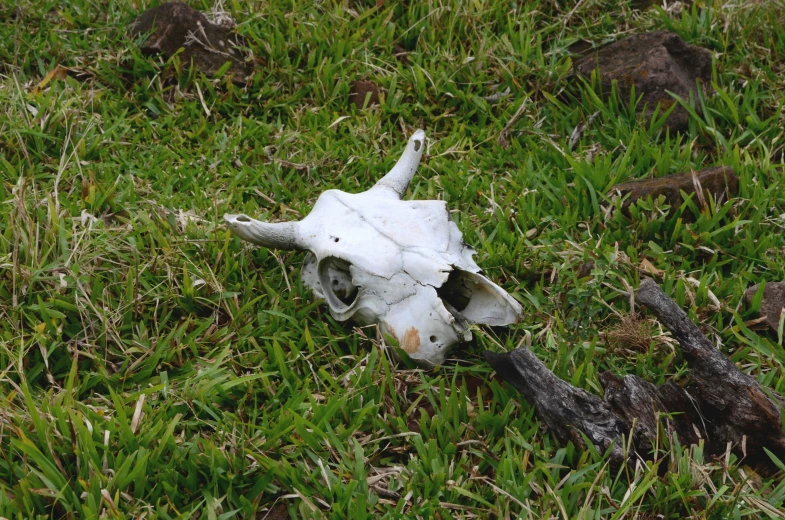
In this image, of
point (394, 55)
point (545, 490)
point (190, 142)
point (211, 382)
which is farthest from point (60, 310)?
point (394, 55)

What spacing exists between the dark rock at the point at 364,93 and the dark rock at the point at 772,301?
2.23 m

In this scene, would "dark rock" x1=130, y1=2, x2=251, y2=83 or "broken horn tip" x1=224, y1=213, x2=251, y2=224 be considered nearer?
"broken horn tip" x1=224, y1=213, x2=251, y2=224

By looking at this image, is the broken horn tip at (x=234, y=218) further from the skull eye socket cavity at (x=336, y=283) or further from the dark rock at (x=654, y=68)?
the dark rock at (x=654, y=68)

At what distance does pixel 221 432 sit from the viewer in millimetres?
2971

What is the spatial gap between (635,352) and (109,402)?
185 cm

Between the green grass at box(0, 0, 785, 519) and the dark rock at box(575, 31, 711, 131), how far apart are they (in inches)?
3.8

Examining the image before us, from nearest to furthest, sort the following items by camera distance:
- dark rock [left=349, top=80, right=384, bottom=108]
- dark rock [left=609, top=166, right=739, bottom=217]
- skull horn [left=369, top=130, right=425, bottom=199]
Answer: skull horn [left=369, top=130, right=425, bottom=199] → dark rock [left=609, top=166, right=739, bottom=217] → dark rock [left=349, top=80, right=384, bottom=108]

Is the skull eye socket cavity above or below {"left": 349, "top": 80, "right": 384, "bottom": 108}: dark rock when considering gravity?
above

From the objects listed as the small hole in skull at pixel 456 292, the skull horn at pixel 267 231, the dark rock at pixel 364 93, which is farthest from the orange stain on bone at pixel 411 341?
the dark rock at pixel 364 93

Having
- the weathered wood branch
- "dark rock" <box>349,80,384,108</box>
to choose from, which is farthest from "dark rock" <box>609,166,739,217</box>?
"dark rock" <box>349,80,384,108</box>

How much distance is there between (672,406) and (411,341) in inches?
35.1

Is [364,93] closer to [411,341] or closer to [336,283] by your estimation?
[336,283]

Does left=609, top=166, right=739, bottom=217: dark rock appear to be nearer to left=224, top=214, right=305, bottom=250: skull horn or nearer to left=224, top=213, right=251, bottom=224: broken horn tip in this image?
left=224, top=214, right=305, bottom=250: skull horn

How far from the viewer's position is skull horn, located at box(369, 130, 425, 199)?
3771 millimetres
